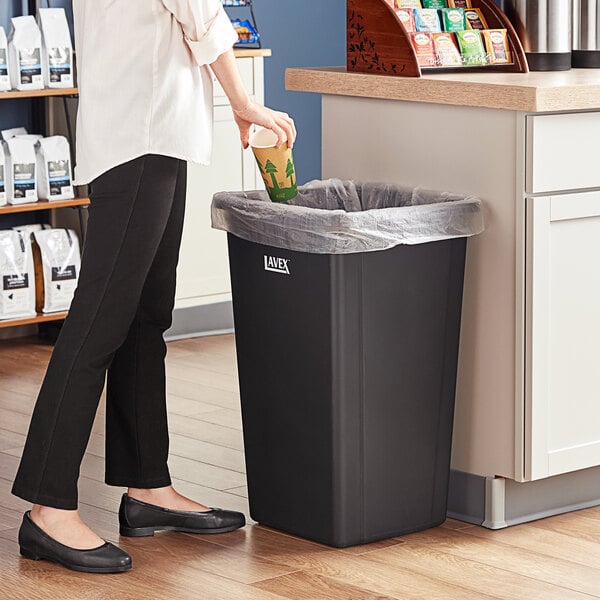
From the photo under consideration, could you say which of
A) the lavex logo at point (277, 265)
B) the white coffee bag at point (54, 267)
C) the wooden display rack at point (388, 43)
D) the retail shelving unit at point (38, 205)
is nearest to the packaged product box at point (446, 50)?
the wooden display rack at point (388, 43)

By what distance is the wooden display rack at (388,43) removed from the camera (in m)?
2.71

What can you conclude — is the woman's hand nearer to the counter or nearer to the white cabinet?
the counter

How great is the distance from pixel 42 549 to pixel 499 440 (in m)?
0.89

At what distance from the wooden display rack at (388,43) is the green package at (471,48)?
0.04 feet

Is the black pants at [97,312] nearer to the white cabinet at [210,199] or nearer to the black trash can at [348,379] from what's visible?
the black trash can at [348,379]

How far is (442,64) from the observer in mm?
2752

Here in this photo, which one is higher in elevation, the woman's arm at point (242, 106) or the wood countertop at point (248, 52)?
the wood countertop at point (248, 52)

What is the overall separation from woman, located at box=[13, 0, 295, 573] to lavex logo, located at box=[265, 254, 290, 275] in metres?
→ 0.18

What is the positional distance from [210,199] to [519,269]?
212 cm

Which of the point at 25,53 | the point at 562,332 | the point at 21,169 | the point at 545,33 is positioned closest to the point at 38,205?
the point at 21,169

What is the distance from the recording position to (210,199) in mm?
4500

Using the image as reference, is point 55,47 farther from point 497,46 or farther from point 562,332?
point 562,332

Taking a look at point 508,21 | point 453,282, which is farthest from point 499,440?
point 508,21

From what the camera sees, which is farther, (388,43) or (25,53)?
(25,53)
